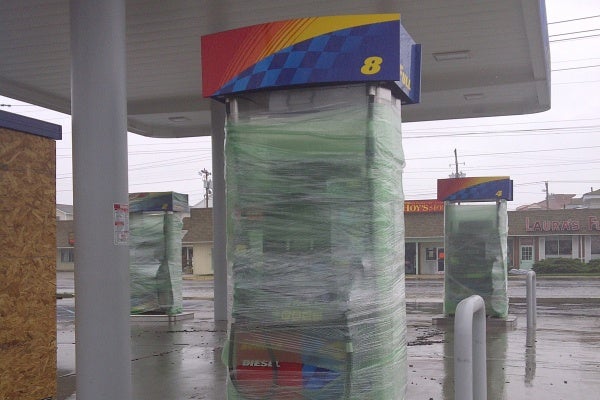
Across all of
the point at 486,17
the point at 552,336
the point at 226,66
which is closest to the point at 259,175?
the point at 226,66

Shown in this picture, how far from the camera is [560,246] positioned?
47438 mm

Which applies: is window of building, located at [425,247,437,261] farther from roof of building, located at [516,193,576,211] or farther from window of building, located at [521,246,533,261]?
roof of building, located at [516,193,576,211]

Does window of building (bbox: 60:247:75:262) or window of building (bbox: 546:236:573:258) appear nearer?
window of building (bbox: 546:236:573:258)

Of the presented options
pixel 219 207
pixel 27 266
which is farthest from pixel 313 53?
pixel 219 207

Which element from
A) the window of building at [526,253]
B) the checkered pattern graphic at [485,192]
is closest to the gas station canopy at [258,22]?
the checkered pattern graphic at [485,192]

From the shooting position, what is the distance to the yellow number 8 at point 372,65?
5.00 meters

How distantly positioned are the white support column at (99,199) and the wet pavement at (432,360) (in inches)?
67.9

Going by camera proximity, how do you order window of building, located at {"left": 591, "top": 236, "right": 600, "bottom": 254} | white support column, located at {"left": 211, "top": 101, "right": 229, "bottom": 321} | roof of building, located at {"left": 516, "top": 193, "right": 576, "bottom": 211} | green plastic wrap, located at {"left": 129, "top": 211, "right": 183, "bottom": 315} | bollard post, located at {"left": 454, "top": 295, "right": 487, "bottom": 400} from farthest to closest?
roof of building, located at {"left": 516, "top": 193, "right": 576, "bottom": 211}
window of building, located at {"left": 591, "top": 236, "right": 600, "bottom": 254}
green plastic wrap, located at {"left": 129, "top": 211, "right": 183, "bottom": 315}
white support column, located at {"left": 211, "top": 101, "right": 229, "bottom": 321}
bollard post, located at {"left": 454, "top": 295, "right": 487, "bottom": 400}

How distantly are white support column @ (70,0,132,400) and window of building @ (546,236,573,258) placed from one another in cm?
4475

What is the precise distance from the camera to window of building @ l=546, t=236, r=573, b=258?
47.2m

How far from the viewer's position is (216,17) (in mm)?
9875

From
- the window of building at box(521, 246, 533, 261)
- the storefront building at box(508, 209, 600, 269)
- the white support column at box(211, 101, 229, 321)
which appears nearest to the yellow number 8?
the white support column at box(211, 101, 229, 321)

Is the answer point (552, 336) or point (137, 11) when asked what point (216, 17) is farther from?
point (552, 336)

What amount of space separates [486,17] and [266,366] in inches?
258
